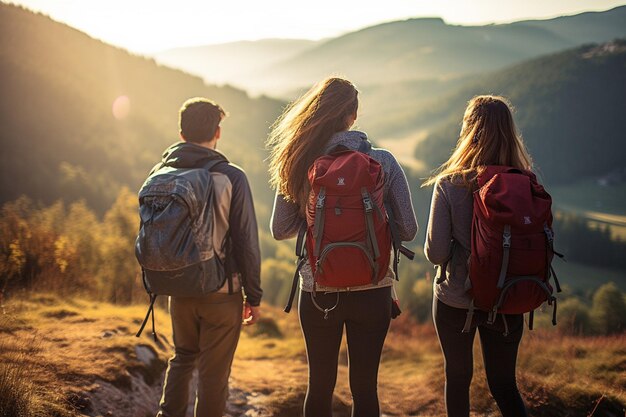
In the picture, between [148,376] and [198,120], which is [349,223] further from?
[148,376]

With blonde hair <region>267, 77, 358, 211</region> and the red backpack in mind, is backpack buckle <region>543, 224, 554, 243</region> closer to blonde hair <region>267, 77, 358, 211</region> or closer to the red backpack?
the red backpack

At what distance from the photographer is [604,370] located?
18.5 ft

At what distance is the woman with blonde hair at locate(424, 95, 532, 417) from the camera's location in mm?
2707

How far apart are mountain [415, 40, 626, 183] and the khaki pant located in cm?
10921

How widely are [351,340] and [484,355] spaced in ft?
2.51

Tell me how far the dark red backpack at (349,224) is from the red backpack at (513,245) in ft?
1.68

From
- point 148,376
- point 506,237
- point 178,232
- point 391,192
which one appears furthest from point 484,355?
point 148,376

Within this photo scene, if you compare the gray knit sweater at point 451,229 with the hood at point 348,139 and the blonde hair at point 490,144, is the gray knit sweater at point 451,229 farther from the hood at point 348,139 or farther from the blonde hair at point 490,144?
the hood at point 348,139

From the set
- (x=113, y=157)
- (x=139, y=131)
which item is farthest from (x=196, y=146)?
(x=139, y=131)

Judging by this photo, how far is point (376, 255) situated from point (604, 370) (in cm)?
463

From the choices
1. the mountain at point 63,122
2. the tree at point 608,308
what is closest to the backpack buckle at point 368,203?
the mountain at point 63,122

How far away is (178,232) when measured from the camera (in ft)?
8.91

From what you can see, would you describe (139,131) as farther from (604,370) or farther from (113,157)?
(604,370)

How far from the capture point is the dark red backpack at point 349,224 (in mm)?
2459
